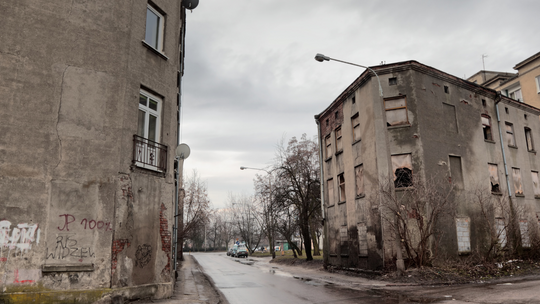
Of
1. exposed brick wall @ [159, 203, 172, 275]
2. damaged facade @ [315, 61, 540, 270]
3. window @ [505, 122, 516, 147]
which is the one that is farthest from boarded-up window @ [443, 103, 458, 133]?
exposed brick wall @ [159, 203, 172, 275]

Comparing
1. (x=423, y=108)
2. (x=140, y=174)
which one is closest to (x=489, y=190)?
(x=423, y=108)

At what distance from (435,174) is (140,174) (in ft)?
45.6

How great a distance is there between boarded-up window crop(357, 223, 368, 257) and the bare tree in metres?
2.13

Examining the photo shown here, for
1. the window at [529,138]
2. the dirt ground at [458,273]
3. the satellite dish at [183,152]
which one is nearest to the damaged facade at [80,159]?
the satellite dish at [183,152]

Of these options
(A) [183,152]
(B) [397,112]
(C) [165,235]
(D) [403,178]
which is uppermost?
(B) [397,112]

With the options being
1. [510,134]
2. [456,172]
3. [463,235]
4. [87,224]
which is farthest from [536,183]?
[87,224]

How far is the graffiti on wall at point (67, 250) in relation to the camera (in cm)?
898

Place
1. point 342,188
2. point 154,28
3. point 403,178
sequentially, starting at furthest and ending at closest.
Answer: point 342,188
point 403,178
point 154,28

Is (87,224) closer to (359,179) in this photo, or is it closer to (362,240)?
(362,240)

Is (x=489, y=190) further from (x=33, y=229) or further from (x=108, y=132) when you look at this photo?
(x=33, y=229)

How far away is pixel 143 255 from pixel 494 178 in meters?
19.4

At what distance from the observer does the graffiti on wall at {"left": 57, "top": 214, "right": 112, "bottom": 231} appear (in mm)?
9203

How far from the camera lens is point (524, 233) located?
20.8 meters

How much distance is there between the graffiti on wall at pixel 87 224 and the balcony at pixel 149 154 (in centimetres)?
180
